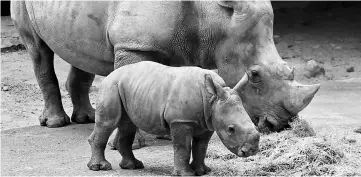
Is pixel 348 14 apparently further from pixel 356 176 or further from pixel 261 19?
pixel 356 176

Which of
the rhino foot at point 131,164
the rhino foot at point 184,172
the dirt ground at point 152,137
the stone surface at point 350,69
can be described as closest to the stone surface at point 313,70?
the dirt ground at point 152,137

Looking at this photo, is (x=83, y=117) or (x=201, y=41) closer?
(x=201, y=41)

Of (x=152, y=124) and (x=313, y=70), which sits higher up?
(x=152, y=124)

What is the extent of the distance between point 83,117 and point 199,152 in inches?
118

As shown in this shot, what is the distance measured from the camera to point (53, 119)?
840 centimetres

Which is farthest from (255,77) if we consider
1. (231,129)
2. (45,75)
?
(45,75)

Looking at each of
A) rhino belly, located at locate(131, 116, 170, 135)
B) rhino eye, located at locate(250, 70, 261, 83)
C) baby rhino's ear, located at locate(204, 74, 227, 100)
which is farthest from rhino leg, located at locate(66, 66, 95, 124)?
baby rhino's ear, located at locate(204, 74, 227, 100)

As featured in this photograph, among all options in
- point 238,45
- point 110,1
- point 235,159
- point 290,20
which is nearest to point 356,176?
point 235,159

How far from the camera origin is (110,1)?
7383mm

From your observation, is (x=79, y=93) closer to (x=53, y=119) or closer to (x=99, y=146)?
(x=53, y=119)

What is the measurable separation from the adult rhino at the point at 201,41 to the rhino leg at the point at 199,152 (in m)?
1.11

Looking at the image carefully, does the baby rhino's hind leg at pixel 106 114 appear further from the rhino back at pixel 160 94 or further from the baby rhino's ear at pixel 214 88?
the baby rhino's ear at pixel 214 88

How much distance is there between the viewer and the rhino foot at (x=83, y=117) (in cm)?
857

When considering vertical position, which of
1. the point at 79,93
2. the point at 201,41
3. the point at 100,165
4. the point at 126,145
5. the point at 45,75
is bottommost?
Answer: the point at 79,93
